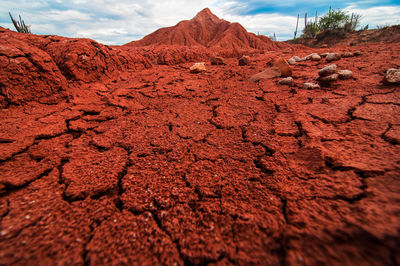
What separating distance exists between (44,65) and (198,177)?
2.78 meters

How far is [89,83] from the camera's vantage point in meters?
2.70

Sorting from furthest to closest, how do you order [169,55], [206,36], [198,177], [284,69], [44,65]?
[206,36] < [169,55] < [284,69] < [44,65] < [198,177]

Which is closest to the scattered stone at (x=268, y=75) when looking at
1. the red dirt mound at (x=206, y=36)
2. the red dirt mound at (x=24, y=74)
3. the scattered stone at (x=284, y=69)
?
the scattered stone at (x=284, y=69)

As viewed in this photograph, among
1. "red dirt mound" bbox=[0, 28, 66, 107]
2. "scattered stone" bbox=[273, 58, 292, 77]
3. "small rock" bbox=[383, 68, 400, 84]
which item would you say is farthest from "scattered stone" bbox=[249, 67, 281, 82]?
"red dirt mound" bbox=[0, 28, 66, 107]

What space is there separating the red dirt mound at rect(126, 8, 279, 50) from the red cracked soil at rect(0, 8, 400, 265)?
1180 cm

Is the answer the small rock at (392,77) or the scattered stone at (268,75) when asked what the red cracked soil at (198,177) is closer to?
the small rock at (392,77)

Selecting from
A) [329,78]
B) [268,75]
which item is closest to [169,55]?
[268,75]

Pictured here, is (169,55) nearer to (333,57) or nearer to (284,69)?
(284,69)

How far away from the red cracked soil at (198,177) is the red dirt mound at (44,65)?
0.02 metres

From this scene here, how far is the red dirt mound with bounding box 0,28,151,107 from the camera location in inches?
69.6

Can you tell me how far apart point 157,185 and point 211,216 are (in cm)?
40

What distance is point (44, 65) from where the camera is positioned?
205 centimetres

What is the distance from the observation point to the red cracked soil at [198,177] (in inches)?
23.4

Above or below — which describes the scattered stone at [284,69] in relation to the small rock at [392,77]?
above
